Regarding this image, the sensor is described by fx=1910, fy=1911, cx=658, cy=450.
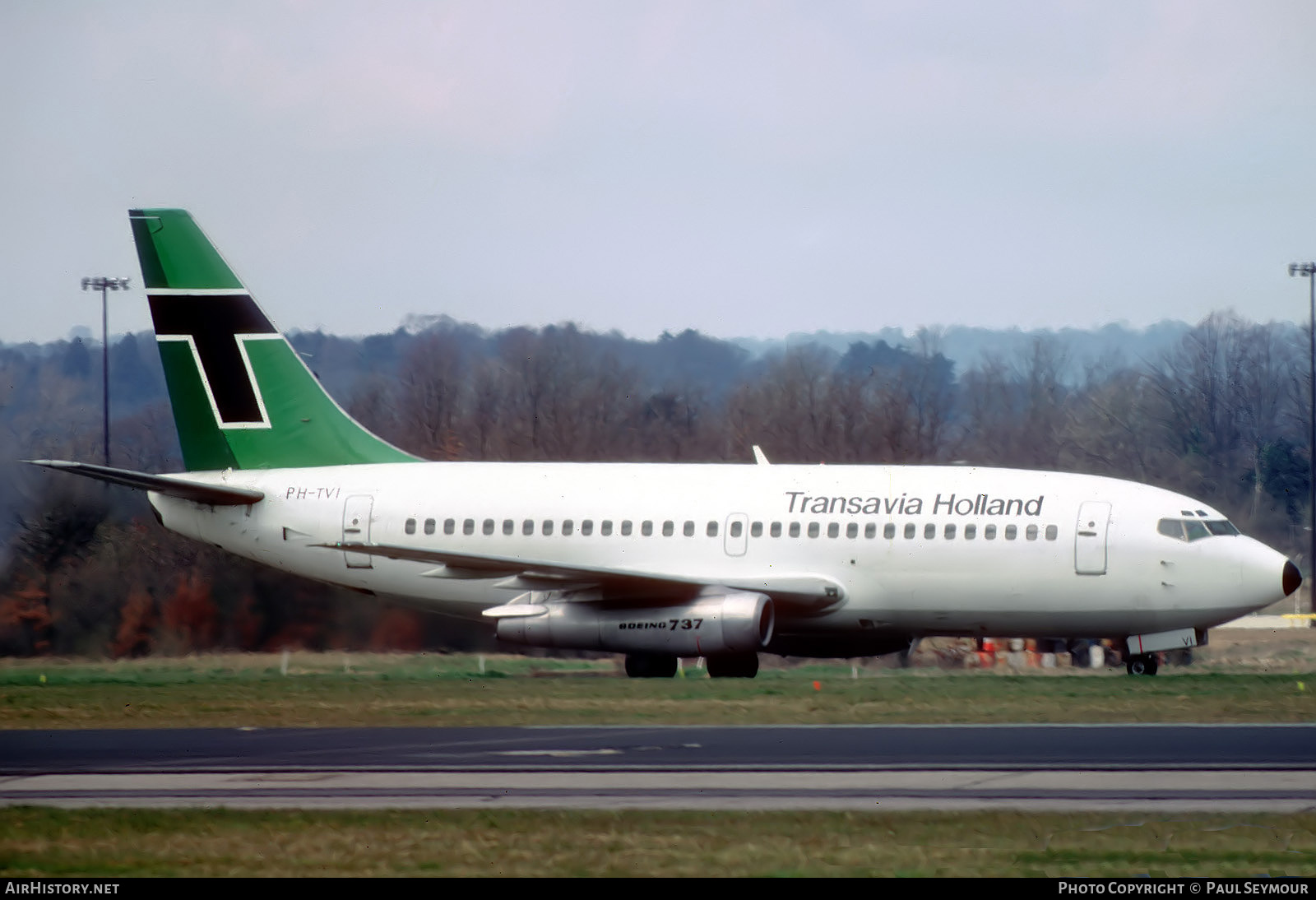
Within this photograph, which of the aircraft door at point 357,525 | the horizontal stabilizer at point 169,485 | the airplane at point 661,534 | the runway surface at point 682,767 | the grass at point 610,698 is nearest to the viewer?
the runway surface at point 682,767

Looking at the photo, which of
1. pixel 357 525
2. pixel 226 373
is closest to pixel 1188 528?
pixel 357 525

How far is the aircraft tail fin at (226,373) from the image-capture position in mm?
34750

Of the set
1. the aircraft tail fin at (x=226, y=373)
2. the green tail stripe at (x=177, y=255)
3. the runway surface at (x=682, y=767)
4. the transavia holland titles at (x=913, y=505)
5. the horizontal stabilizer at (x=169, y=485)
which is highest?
the green tail stripe at (x=177, y=255)

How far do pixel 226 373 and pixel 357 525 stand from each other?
4164 mm

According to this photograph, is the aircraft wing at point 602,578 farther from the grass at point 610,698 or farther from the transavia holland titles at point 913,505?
the grass at point 610,698

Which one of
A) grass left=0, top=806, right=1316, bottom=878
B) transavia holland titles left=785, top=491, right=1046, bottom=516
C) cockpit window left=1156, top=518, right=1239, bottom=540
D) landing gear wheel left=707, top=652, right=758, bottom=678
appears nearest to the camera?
grass left=0, top=806, right=1316, bottom=878

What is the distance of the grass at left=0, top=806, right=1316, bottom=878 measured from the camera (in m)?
11.9

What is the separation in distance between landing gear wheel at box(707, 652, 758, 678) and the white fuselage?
3.02ft

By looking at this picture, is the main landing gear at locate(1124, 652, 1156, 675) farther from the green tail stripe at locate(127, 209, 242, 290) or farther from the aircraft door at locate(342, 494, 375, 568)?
the green tail stripe at locate(127, 209, 242, 290)

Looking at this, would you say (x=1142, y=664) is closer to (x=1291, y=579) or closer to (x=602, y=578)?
(x=1291, y=579)

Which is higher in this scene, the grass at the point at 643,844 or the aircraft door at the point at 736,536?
the aircraft door at the point at 736,536

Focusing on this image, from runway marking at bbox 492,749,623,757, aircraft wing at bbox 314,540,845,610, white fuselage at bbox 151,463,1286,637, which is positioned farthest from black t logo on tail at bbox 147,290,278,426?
runway marking at bbox 492,749,623,757

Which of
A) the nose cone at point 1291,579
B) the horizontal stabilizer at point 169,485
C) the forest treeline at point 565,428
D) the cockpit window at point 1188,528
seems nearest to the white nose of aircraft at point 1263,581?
the nose cone at point 1291,579
